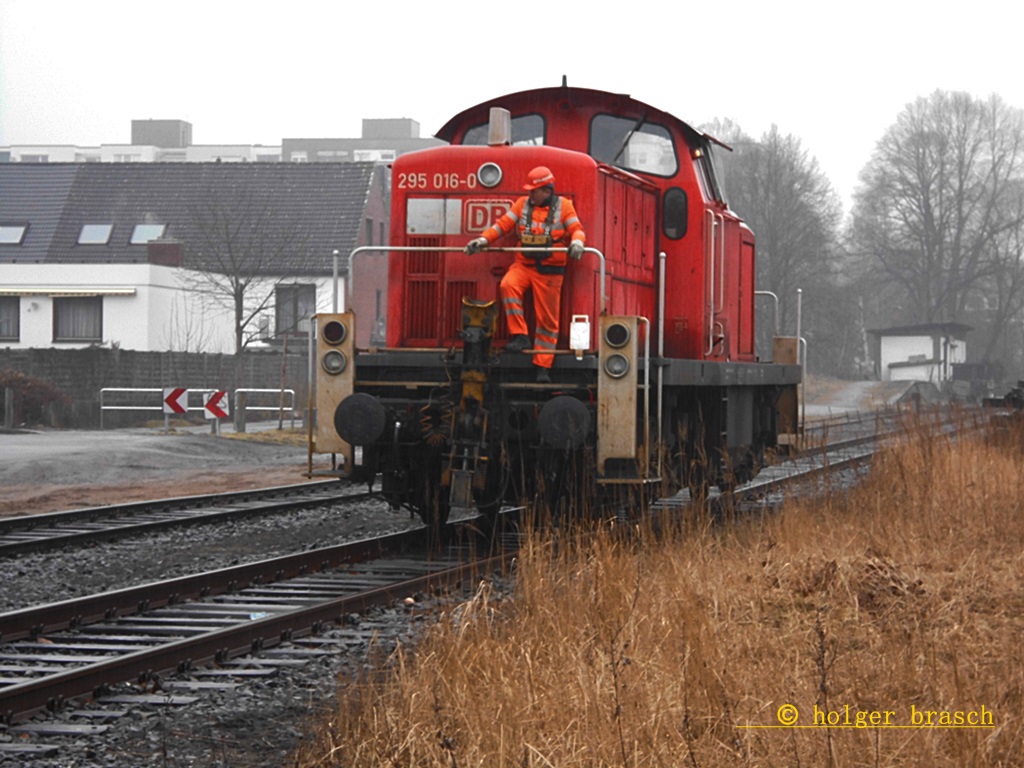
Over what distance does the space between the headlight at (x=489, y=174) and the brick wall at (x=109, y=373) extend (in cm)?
2021

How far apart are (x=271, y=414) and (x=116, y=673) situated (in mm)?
26294

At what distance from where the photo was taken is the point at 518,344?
Result: 30.0 ft

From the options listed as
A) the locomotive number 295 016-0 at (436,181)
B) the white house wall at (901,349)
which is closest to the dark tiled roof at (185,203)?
the locomotive number 295 016-0 at (436,181)

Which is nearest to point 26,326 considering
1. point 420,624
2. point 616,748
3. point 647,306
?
point 647,306

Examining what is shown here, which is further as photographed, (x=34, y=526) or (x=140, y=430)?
(x=140, y=430)

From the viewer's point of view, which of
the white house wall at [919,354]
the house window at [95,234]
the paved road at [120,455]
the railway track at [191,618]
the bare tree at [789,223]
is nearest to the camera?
the railway track at [191,618]

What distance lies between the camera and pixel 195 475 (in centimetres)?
1786

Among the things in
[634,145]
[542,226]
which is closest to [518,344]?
[542,226]

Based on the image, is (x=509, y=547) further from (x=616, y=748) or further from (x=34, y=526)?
(x=616, y=748)

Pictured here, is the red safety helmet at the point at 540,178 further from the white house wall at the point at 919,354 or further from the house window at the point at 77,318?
the white house wall at the point at 919,354

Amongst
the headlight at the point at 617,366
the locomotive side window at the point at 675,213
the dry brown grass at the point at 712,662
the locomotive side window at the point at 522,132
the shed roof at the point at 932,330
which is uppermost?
the shed roof at the point at 932,330

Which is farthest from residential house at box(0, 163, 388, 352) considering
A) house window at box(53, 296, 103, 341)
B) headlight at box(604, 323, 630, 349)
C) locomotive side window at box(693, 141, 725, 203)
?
headlight at box(604, 323, 630, 349)

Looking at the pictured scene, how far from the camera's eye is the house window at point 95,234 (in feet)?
138

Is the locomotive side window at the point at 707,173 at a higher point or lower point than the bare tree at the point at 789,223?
lower
